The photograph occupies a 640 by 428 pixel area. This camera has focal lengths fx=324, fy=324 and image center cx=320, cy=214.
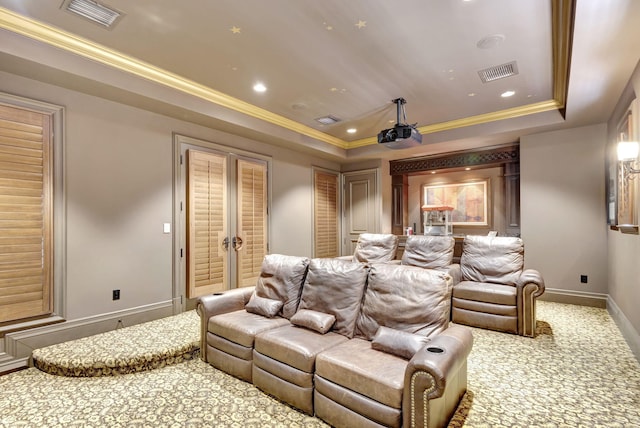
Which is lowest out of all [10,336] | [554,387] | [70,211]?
[554,387]

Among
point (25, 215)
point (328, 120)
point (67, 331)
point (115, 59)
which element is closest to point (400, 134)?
point (328, 120)

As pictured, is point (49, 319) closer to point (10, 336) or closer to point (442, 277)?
point (10, 336)

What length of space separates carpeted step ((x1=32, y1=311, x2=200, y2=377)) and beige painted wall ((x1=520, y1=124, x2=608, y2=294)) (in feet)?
17.1

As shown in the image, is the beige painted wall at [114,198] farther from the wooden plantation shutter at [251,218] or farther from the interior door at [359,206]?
the interior door at [359,206]

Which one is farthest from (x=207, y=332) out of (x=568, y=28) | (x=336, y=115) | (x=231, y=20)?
(x=568, y=28)

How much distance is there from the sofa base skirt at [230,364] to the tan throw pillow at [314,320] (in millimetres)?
497

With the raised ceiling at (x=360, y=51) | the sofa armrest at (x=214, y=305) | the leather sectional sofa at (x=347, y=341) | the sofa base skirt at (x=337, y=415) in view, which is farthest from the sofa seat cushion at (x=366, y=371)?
the raised ceiling at (x=360, y=51)

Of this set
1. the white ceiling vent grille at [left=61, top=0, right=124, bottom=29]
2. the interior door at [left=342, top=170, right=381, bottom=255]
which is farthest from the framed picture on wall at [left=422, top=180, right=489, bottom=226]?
the white ceiling vent grille at [left=61, top=0, right=124, bottom=29]

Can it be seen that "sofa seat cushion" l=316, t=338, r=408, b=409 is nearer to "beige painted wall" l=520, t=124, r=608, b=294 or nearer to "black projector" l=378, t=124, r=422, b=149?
"black projector" l=378, t=124, r=422, b=149

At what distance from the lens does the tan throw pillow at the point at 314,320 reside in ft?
8.14

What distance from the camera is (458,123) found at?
18.1ft

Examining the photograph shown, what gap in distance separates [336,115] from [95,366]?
435cm

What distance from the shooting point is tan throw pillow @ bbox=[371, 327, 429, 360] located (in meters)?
2.01

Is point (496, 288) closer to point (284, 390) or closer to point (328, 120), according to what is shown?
point (284, 390)
